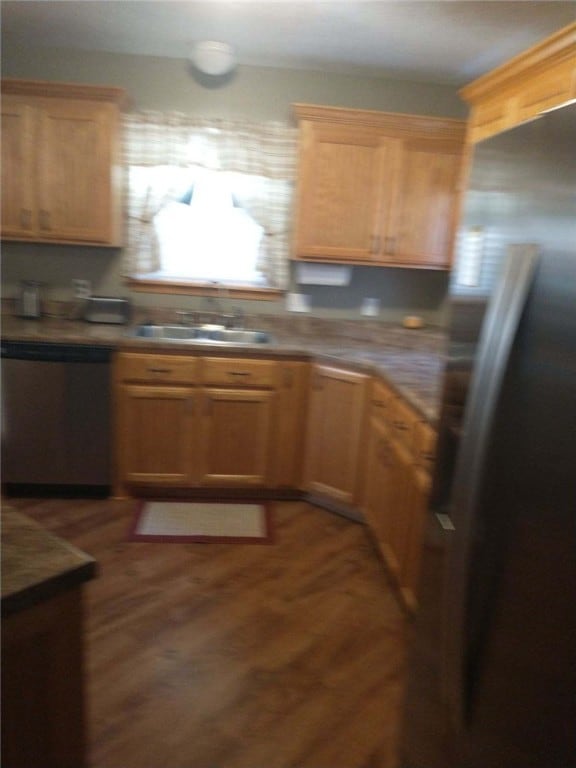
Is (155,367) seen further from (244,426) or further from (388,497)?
(388,497)

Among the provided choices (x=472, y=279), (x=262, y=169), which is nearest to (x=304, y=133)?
(x=262, y=169)

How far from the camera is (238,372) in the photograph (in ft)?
10.4

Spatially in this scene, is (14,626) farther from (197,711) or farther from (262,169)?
(262,169)

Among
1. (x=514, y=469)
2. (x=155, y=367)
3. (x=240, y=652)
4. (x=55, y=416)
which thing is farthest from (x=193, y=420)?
(x=514, y=469)

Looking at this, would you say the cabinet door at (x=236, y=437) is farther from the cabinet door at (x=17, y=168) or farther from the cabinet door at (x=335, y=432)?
the cabinet door at (x=17, y=168)

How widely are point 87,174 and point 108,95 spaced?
0.43 metres

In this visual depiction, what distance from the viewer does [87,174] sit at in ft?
10.7

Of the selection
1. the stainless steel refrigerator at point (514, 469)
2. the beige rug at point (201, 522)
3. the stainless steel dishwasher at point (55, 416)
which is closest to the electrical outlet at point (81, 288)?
the stainless steel dishwasher at point (55, 416)

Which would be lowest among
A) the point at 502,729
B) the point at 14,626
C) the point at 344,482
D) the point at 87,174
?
the point at 344,482

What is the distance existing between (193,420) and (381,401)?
3.48 ft

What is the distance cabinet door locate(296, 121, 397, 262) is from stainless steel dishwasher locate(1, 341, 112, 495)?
138cm

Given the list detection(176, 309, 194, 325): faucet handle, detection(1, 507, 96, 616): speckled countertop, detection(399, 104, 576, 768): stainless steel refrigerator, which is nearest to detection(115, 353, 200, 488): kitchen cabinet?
detection(176, 309, 194, 325): faucet handle

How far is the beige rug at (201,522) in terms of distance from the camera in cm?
291

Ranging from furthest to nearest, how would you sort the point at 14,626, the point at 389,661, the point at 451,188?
1. the point at 451,188
2. the point at 389,661
3. the point at 14,626
